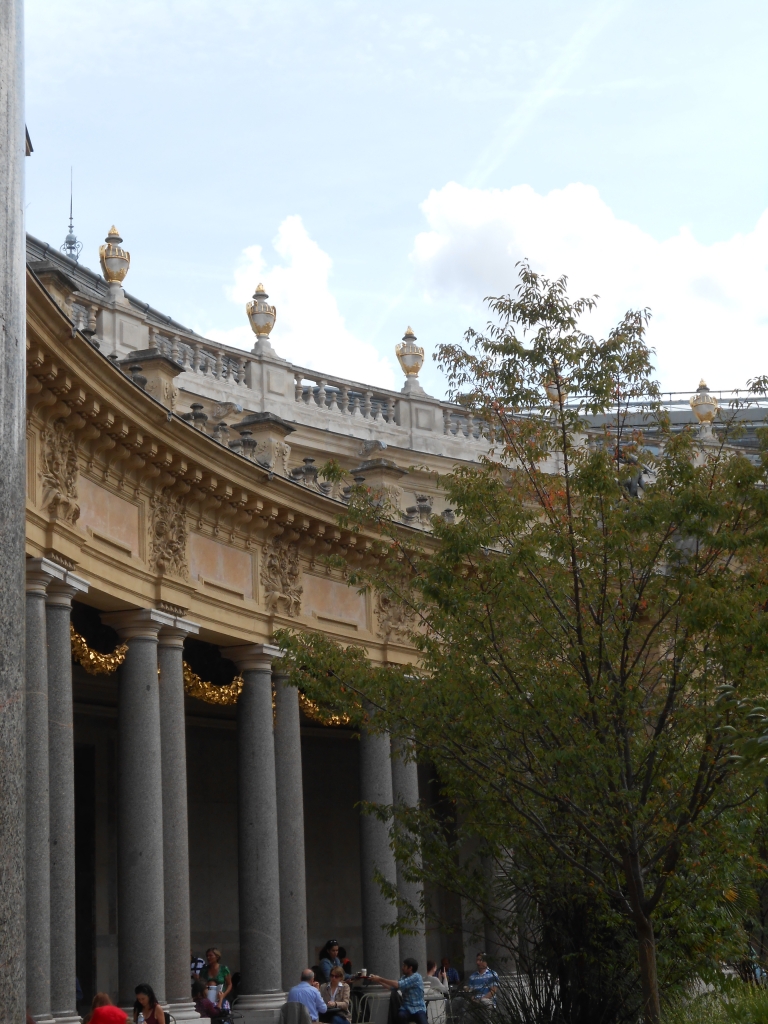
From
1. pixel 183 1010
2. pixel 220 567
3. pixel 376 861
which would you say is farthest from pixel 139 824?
pixel 376 861

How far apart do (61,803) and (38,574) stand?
2767 mm

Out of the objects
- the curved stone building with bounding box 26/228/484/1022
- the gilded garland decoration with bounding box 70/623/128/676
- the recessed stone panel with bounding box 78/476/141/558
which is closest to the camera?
the curved stone building with bounding box 26/228/484/1022

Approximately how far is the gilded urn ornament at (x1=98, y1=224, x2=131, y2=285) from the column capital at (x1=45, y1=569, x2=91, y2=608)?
10.4 metres

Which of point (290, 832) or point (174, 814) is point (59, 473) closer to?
point (174, 814)

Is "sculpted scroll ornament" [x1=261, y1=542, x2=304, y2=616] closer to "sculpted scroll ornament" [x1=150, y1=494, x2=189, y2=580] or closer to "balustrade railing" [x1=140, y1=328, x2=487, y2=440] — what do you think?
"sculpted scroll ornament" [x1=150, y1=494, x2=189, y2=580]

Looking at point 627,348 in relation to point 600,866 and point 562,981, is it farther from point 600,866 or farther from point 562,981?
point 562,981

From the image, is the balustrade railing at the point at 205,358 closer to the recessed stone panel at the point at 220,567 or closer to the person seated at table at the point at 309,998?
the recessed stone panel at the point at 220,567

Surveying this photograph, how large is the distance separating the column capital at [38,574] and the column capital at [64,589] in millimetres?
340

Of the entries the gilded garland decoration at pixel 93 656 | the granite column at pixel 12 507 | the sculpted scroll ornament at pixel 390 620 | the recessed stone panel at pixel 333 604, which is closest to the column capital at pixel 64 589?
the gilded garland decoration at pixel 93 656

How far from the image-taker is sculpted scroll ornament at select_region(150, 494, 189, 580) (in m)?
21.3

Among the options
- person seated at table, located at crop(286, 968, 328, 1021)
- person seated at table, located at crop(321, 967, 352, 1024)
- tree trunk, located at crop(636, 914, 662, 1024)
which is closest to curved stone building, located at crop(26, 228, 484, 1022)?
person seated at table, located at crop(286, 968, 328, 1021)

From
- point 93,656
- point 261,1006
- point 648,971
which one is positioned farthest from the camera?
point 261,1006

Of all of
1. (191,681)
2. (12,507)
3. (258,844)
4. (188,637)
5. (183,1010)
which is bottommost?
(183,1010)

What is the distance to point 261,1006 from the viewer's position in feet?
72.1
